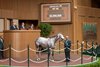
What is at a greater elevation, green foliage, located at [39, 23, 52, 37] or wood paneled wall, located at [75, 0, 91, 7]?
wood paneled wall, located at [75, 0, 91, 7]

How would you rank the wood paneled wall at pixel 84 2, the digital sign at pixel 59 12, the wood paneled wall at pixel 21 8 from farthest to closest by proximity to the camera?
the wood paneled wall at pixel 84 2, the digital sign at pixel 59 12, the wood paneled wall at pixel 21 8

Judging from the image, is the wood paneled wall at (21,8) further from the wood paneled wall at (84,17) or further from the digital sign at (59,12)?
the wood paneled wall at (84,17)

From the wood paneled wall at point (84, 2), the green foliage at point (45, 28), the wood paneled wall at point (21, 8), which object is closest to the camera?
the green foliage at point (45, 28)

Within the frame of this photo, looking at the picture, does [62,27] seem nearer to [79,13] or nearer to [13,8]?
[79,13]

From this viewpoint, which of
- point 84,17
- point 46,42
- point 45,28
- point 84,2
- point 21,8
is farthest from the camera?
point 84,2

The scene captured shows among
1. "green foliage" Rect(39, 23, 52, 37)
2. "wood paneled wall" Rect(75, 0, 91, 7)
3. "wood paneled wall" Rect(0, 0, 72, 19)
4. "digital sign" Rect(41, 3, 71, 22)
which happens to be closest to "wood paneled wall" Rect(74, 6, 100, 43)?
"wood paneled wall" Rect(75, 0, 91, 7)

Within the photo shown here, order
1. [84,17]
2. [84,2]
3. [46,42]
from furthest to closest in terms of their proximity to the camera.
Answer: [84,2], [84,17], [46,42]

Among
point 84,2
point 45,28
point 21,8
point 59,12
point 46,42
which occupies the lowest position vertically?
point 46,42

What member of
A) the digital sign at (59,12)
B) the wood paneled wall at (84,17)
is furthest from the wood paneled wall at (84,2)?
the digital sign at (59,12)

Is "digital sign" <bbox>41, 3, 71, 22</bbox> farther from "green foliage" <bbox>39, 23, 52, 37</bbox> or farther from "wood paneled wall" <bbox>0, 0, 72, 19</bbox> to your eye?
"green foliage" <bbox>39, 23, 52, 37</bbox>

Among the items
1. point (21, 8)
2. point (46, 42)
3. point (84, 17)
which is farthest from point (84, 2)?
point (46, 42)

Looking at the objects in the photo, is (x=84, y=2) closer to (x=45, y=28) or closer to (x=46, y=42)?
(x=45, y=28)

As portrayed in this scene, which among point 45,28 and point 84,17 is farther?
point 84,17

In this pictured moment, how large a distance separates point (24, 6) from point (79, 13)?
202 inches
